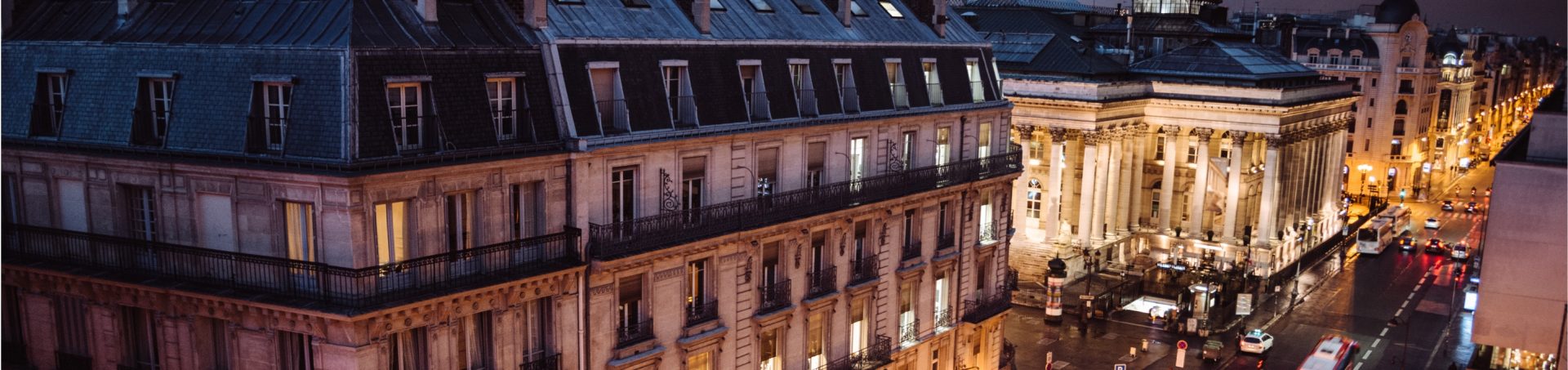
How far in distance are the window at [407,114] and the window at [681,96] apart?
939 cm

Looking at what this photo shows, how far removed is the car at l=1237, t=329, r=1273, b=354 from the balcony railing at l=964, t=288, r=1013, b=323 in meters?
22.2

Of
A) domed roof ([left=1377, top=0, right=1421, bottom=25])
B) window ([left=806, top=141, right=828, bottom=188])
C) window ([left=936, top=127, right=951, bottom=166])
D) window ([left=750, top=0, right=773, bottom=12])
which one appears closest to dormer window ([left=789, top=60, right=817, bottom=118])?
window ([left=806, top=141, right=828, bottom=188])

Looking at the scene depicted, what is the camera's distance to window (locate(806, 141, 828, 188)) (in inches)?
1731

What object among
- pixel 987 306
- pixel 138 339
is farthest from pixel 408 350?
pixel 987 306

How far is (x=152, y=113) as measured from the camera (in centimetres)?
3169

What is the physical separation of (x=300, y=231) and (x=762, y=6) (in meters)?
19.0

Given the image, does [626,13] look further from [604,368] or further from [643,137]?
[604,368]

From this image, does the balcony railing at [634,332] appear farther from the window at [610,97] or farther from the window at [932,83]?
the window at [932,83]

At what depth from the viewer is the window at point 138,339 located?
32.8m

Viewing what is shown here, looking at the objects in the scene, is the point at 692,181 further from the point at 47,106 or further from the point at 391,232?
the point at 47,106

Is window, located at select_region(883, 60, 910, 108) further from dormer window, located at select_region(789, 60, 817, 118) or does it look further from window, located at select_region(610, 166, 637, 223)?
window, located at select_region(610, 166, 637, 223)

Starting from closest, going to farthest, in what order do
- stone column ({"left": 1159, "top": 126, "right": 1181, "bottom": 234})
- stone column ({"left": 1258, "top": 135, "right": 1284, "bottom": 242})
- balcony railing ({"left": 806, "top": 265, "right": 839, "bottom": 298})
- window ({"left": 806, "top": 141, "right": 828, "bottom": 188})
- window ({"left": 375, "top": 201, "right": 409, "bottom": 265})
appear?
1. window ({"left": 375, "top": 201, "right": 409, "bottom": 265})
2. window ({"left": 806, "top": 141, "right": 828, "bottom": 188})
3. balcony railing ({"left": 806, "top": 265, "right": 839, "bottom": 298})
4. stone column ({"left": 1258, "top": 135, "right": 1284, "bottom": 242})
5. stone column ({"left": 1159, "top": 126, "right": 1181, "bottom": 234})

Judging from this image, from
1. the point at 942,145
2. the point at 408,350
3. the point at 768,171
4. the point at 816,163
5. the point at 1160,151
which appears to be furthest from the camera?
the point at 1160,151

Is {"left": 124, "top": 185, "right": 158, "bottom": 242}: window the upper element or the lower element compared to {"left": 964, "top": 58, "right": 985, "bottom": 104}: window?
lower
